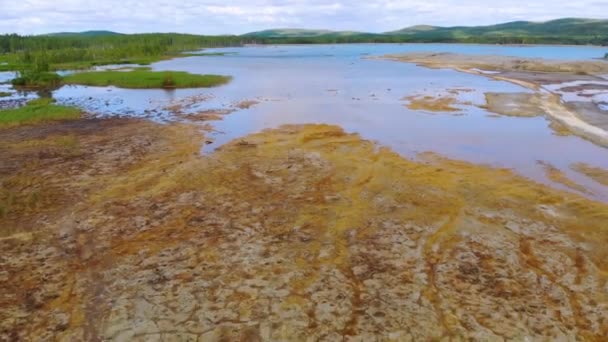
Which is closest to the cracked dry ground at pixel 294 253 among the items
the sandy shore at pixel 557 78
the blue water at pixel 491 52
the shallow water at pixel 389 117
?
the shallow water at pixel 389 117

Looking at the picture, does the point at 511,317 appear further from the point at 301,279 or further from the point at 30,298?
the point at 30,298

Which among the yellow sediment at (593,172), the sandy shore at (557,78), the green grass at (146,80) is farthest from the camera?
the green grass at (146,80)

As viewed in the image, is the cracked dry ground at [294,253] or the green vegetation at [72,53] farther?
the green vegetation at [72,53]

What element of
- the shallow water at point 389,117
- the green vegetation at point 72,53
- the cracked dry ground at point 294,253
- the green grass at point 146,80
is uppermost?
the green vegetation at point 72,53

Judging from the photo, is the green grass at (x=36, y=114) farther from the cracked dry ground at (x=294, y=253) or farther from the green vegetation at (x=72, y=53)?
the green vegetation at (x=72, y=53)

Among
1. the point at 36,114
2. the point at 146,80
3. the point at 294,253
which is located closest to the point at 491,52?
the point at 146,80

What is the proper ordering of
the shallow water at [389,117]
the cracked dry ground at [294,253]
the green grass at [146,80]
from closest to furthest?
the cracked dry ground at [294,253] → the shallow water at [389,117] → the green grass at [146,80]

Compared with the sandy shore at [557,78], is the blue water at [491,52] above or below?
above
